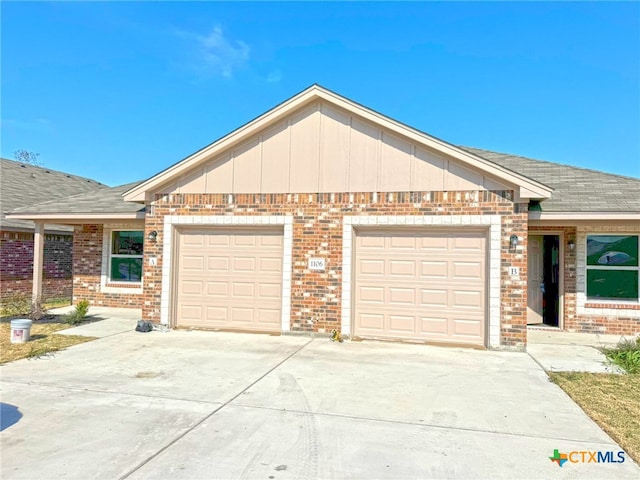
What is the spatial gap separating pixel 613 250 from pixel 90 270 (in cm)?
1506

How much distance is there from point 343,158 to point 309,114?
1.34m

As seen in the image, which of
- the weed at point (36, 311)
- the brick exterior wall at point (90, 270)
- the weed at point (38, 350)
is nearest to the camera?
the weed at point (38, 350)

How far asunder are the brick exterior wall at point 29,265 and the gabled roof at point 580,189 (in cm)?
1581

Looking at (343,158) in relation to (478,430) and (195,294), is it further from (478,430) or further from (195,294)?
(478,430)

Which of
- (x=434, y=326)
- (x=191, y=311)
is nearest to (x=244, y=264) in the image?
(x=191, y=311)

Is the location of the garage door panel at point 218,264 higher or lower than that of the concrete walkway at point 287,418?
higher

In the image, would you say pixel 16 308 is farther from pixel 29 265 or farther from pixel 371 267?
pixel 371 267

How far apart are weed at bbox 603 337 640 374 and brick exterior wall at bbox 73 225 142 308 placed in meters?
12.9

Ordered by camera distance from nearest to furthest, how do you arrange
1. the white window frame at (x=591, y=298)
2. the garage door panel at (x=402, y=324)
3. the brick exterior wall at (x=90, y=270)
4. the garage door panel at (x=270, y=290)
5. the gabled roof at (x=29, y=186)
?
1. the garage door panel at (x=402, y=324)
2. the garage door panel at (x=270, y=290)
3. the white window frame at (x=591, y=298)
4. the brick exterior wall at (x=90, y=270)
5. the gabled roof at (x=29, y=186)

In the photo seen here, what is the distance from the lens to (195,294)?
10.3m

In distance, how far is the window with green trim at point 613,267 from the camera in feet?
33.6

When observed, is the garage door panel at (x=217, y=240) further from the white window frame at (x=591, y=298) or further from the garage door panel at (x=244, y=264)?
the white window frame at (x=591, y=298)

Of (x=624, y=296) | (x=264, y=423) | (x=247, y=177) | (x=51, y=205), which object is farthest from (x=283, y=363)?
(x=51, y=205)

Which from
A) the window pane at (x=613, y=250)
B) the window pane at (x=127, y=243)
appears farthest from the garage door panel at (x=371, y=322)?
the window pane at (x=127, y=243)
